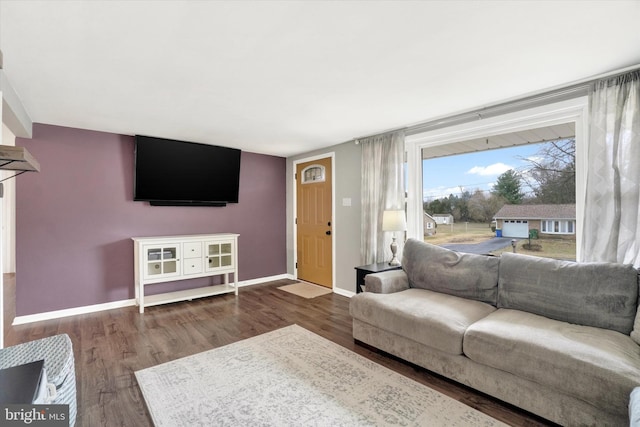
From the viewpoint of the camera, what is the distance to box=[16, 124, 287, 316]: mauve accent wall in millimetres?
3412

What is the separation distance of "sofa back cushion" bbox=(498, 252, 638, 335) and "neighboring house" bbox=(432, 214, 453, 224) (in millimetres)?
1050

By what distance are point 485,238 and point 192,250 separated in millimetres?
3615

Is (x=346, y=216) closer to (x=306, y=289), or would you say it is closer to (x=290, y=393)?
(x=306, y=289)

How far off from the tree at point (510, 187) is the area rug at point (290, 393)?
6.58 ft

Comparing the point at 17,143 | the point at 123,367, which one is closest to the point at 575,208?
the point at 123,367

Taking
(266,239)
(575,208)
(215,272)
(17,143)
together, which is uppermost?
(17,143)

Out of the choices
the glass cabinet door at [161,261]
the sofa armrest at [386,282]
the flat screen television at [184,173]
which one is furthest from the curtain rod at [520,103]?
the glass cabinet door at [161,261]

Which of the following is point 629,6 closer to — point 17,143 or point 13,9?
point 13,9

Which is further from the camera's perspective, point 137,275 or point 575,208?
point 137,275

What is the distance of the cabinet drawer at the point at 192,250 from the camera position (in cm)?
405

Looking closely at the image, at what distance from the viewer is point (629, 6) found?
5.13ft

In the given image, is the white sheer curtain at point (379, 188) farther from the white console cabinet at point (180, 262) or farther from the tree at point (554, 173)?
Answer: the white console cabinet at point (180, 262)

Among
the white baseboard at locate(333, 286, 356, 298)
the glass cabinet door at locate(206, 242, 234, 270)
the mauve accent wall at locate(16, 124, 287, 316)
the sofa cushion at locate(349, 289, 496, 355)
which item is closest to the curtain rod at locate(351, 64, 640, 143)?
the sofa cushion at locate(349, 289, 496, 355)

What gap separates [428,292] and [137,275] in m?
3.51
